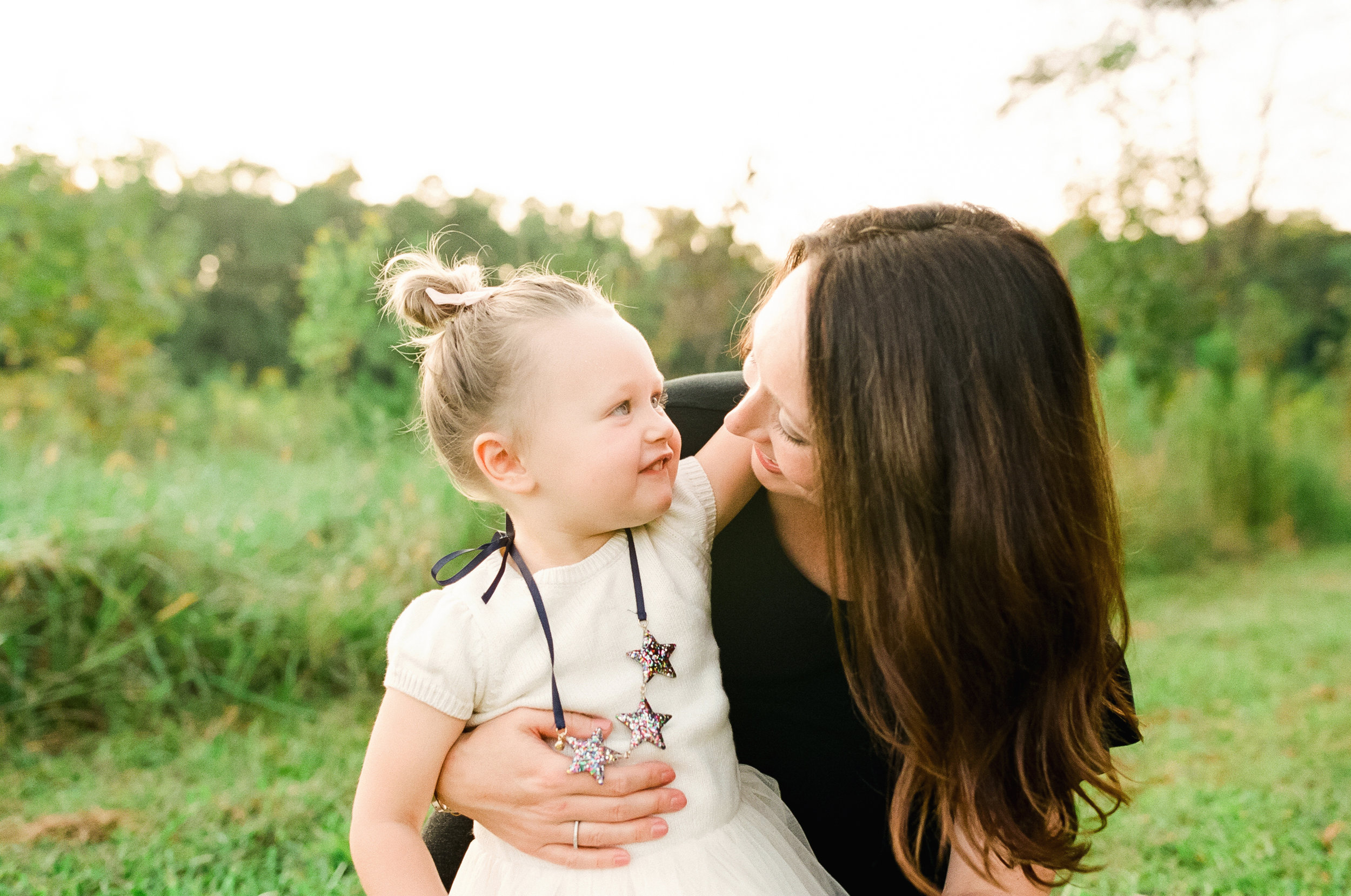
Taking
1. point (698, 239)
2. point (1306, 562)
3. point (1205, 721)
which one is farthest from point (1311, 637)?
point (698, 239)

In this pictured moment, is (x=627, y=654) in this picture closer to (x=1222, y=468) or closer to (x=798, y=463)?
(x=798, y=463)

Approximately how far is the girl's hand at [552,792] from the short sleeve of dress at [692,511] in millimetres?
313

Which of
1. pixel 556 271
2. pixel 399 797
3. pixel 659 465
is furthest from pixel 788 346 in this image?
pixel 556 271

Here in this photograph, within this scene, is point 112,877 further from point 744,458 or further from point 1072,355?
point 1072,355

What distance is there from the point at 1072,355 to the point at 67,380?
6.00 metres

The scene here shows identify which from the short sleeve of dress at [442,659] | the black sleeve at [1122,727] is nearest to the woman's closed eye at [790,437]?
the short sleeve of dress at [442,659]

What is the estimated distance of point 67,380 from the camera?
561 cm

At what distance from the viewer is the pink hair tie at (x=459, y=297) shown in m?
1.44

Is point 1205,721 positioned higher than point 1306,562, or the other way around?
point 1205,721

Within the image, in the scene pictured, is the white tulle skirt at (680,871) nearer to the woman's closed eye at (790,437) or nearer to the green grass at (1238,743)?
the woman's closed eye at (790,437)

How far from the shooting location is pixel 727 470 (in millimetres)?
1598

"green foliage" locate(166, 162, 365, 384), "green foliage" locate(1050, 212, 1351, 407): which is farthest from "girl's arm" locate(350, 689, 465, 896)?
"green foliage" locate(1050, 212, 1351, 407)

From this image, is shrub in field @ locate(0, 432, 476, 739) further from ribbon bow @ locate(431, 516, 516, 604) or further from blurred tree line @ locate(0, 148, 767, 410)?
ribbon bow @ locate(431, 516, 516, 604)

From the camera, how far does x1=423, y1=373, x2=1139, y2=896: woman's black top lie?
5.31ft
